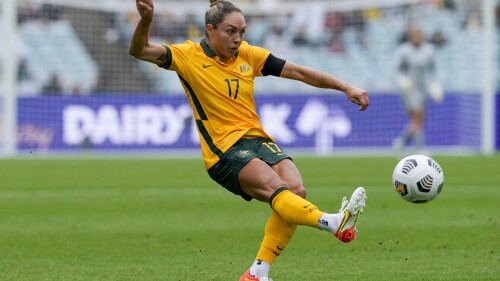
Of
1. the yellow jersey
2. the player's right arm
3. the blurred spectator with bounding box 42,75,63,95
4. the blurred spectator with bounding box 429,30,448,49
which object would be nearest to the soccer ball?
the yellow jersey

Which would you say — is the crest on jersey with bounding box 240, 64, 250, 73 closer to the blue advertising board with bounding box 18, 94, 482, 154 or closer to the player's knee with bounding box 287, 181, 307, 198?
the player's knee with bounding box 287, 181, 307, 198

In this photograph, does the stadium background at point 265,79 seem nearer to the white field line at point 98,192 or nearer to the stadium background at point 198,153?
the stadium background at point 198,153

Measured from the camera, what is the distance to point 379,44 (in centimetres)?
2897

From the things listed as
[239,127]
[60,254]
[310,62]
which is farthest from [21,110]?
[239,127]

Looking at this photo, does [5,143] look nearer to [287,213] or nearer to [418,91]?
[418,91]

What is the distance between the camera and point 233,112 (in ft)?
22.6

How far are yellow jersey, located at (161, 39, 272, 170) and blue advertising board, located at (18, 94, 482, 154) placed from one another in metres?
17.4

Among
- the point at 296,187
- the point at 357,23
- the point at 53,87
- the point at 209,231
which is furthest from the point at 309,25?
the point at 296,187

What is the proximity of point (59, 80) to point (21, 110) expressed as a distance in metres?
2.16

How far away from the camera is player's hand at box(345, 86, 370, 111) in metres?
6.75

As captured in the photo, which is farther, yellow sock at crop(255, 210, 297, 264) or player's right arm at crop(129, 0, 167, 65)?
yellow sock at crop(255, 210, 297, 264)

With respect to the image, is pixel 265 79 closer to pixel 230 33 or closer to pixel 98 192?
pixel 98 192

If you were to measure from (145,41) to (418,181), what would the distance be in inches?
85.3

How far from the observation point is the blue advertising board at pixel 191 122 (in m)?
24.0
